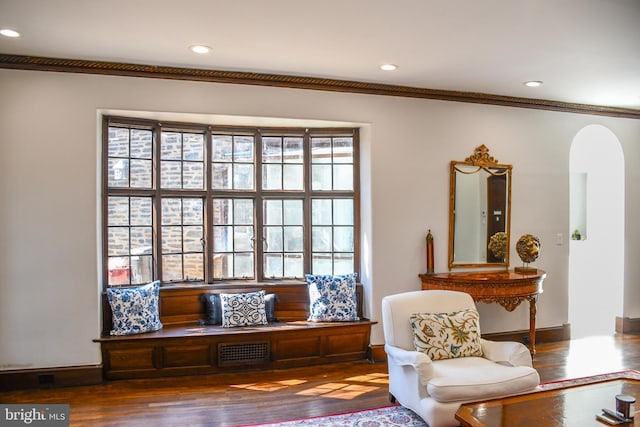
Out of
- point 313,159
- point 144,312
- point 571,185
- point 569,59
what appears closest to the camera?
point 569,59

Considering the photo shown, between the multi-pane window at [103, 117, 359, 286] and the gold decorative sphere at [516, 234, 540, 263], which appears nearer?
the multi-pane window at [103, 117, 359, 286]

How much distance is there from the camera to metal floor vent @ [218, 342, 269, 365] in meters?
4.13

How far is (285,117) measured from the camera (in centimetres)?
432

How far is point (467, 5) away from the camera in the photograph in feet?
9.05

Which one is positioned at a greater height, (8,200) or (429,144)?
(429,144)

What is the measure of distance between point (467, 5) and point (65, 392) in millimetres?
4039

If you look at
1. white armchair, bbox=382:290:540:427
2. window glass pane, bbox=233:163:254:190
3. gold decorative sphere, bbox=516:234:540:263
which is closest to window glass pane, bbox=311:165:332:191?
window glass pane, bbox=233:163:254:190

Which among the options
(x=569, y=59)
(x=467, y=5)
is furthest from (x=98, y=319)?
(x=569, y=59)

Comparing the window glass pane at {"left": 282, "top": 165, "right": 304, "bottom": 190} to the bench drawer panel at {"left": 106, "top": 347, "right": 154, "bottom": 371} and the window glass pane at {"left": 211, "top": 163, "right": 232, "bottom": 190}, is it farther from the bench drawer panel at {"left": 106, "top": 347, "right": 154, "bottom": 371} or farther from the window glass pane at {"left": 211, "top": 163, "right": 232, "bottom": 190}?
the bench drawer panel at {"left": 106, "top": 347, "right": 154, "bottom": 371}

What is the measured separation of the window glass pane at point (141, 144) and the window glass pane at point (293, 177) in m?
1.34

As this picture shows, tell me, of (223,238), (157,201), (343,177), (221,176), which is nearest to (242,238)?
(223,238)

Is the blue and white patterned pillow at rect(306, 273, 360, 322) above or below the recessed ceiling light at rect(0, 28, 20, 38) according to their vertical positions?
below

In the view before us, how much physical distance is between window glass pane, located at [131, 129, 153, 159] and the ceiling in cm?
78

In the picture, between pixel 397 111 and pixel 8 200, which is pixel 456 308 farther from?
pixel 8 200
